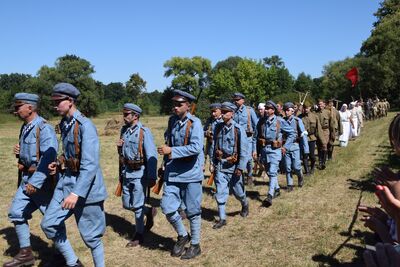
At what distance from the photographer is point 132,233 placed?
7.11m

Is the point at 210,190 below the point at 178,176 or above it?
below

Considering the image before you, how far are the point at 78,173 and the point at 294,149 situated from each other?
6.05 m

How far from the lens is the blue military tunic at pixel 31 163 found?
5457mm

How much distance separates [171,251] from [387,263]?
15.3ft

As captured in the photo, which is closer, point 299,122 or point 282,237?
point 282,237

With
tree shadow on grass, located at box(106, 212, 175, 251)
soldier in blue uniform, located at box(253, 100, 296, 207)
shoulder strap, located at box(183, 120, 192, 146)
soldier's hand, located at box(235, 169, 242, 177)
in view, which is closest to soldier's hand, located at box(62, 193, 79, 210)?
shoulder strap, located at box(183, 120, 192, 146)

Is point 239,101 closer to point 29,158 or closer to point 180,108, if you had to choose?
point 180,108

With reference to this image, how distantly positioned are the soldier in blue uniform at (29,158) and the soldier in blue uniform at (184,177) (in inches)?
61.4

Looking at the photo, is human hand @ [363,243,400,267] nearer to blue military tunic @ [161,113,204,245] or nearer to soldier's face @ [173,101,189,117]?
blue military tunic @ [161,113,204,245]

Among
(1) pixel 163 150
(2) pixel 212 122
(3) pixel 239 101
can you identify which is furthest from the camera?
(2) pixel 212 122

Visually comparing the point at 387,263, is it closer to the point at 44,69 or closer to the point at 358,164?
the point at 358,164

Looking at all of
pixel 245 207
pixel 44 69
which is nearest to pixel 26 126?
pixel 245 207

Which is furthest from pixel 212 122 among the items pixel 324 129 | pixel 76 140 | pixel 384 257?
pixel 384 257

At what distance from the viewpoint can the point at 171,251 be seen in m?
6.18
